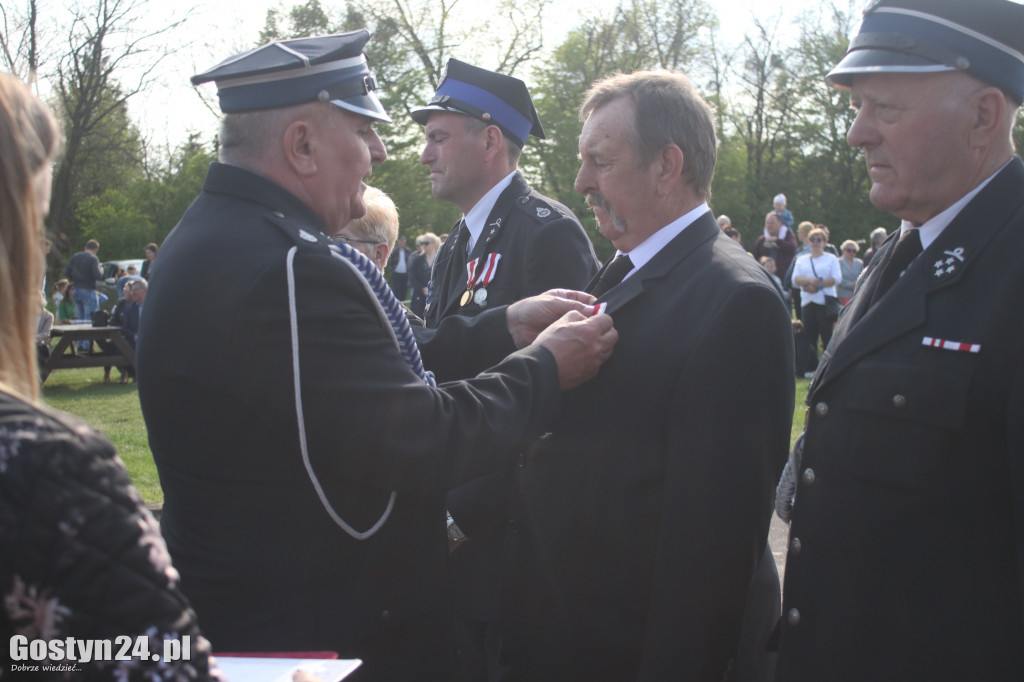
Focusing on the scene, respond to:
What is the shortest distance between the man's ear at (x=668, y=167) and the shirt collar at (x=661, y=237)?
95 mm

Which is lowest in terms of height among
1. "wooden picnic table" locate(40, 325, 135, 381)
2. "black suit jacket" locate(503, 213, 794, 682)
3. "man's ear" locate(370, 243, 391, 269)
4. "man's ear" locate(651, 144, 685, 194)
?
"wooden picnic table" locate(40, 325, 135, 381)

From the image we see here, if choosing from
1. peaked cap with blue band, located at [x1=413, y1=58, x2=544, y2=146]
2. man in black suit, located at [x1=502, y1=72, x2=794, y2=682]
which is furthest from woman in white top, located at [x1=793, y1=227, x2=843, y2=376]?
man in black suit, located at [x1=502, y1=72, x2=794, y2=682]

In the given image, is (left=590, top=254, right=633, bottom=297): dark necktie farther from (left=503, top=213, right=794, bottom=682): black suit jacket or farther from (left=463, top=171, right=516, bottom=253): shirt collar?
(left=463, top=171, right=516, bottom=253): shirt collar

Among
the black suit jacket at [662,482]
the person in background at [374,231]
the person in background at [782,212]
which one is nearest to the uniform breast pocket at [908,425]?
the black suit jacket at [662,482]

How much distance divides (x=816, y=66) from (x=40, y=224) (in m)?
36.9

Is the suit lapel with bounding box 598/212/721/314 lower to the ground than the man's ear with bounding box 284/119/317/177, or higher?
lower

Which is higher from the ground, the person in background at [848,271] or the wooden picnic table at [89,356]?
the person in background at [848,271]

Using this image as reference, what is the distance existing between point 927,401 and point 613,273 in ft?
3.52

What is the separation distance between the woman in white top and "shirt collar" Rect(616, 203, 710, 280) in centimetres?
1062

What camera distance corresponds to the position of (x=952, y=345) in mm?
1757

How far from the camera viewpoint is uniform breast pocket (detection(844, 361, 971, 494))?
1.73 metres

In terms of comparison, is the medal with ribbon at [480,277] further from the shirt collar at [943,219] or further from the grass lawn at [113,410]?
the grass lawn at [113,410]

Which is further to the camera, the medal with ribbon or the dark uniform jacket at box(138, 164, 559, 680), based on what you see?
the medal with ribbon

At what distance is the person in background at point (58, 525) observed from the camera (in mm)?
1049
